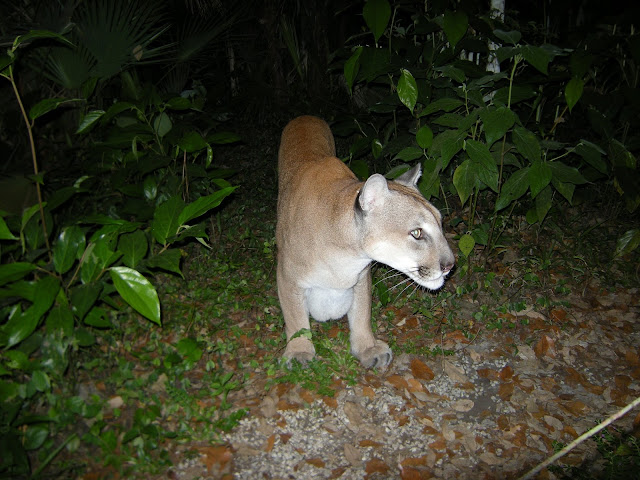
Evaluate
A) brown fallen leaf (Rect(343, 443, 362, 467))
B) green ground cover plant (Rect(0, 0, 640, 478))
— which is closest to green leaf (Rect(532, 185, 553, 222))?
green ground cover plant (Rect(0, 0, 640, 478))

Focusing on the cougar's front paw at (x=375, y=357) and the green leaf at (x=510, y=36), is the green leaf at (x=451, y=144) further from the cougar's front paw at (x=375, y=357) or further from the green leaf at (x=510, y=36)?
the cougar's front paw at (x=375, y=357)

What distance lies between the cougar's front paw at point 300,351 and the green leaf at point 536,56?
2466mm

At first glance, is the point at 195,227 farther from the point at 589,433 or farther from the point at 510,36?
the point at 510,36

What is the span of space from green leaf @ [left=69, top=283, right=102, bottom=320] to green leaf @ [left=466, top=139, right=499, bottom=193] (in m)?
2.63

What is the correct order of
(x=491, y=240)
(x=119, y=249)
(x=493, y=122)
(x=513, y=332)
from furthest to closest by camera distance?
(x=491, y=240), (x=513, y=332), (x=493, y=122), (x=119, y=249)

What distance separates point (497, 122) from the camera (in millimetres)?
3277

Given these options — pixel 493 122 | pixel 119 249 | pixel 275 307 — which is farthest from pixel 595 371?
pixel 119 249

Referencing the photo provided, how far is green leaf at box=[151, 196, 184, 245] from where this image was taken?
2.85m

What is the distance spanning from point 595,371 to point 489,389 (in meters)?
0.90

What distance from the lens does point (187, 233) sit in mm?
2857

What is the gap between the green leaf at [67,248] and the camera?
8.56ft

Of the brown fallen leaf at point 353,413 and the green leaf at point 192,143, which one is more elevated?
the green leaf at point 192,143

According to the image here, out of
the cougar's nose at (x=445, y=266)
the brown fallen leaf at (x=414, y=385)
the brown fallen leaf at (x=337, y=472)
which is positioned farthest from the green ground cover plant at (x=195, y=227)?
the cougar's nose at (x=445, y=266)

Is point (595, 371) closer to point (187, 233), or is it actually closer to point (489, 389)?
point (489, 389)
